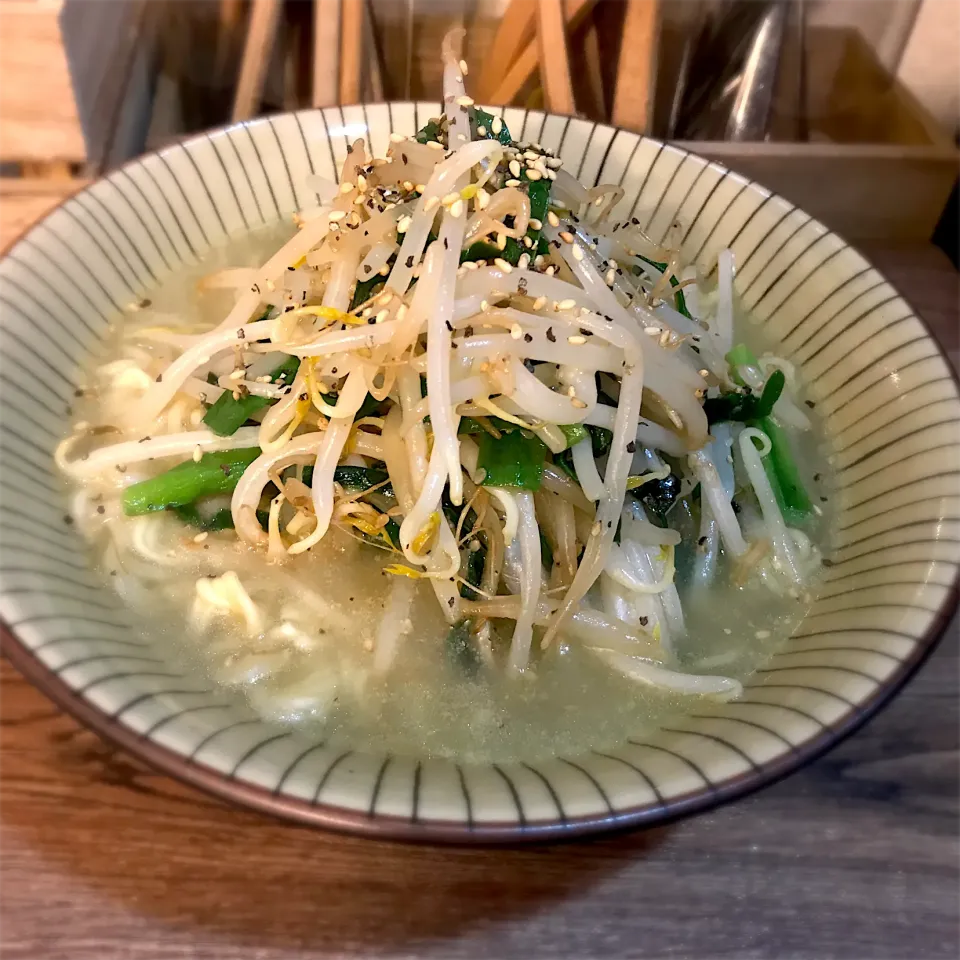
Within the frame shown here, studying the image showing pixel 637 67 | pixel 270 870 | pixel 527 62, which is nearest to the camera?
pixel 270 870

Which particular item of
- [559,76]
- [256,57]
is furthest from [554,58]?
[256,57]

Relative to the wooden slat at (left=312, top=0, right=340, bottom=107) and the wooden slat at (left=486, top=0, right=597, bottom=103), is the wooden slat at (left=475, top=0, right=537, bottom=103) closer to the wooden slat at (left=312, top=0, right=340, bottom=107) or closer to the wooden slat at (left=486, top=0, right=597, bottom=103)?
the wooden slat at (left=486, top=0, right=597, bottom=103)

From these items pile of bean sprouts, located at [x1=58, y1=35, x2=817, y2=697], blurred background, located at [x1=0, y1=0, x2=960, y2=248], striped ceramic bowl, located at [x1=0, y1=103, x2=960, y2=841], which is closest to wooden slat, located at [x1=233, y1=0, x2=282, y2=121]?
blurred background, located at [x1=0, y1=0, x2=960, y2=248]

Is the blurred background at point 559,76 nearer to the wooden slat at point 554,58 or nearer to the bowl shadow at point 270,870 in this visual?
the wooden slat at point 554,58

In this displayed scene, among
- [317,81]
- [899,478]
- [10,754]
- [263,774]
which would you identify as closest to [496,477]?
[263,774]

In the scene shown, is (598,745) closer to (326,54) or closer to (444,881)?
(444,881)
